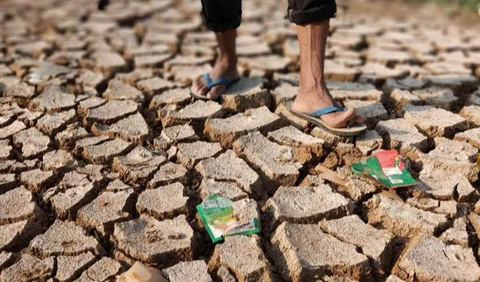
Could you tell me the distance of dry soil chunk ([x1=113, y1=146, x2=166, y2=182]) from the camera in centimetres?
238

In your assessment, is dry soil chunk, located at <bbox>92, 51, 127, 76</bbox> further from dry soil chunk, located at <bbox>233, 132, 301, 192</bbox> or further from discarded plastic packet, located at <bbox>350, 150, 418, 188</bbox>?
discarded plastic packet, located at <bbox>350, 150, 418, 188</bbox>

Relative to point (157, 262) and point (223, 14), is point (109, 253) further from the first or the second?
point (223, 14)

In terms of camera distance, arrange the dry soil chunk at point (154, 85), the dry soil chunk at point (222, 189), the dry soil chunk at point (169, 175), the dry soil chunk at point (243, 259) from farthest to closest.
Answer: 1. the dry soil chunk at point (154, 85)
2. the dry soil chunk at point (169, 175)
3. the dry soil chunk at point (222, 189)
4. the dry soil chunk at point (243, 259)

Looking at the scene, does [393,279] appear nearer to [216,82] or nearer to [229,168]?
[229,168]

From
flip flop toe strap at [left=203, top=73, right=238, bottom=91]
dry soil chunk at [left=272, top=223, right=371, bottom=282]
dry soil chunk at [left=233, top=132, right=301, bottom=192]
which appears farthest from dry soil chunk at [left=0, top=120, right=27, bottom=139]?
dry soil chunk at [left=272, top=223, right=371, bottom=282]

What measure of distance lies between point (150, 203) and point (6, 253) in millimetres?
509

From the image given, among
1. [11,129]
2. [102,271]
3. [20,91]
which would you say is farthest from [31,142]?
[102,271]

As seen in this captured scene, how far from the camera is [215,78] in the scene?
3016 mm

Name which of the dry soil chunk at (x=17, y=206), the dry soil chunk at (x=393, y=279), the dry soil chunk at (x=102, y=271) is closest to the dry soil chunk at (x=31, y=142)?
the dry soil chunk at (x=17, y=206)

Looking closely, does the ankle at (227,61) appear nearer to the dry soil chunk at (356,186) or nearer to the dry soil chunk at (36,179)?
the dry soil chunk at (356,186)

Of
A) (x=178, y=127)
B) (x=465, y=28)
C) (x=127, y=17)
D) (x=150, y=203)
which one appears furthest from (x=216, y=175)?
(x=465, y=28)

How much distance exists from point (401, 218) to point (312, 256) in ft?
1.26

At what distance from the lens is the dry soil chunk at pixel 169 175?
2.34 metres

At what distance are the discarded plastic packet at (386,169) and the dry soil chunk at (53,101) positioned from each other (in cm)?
143
